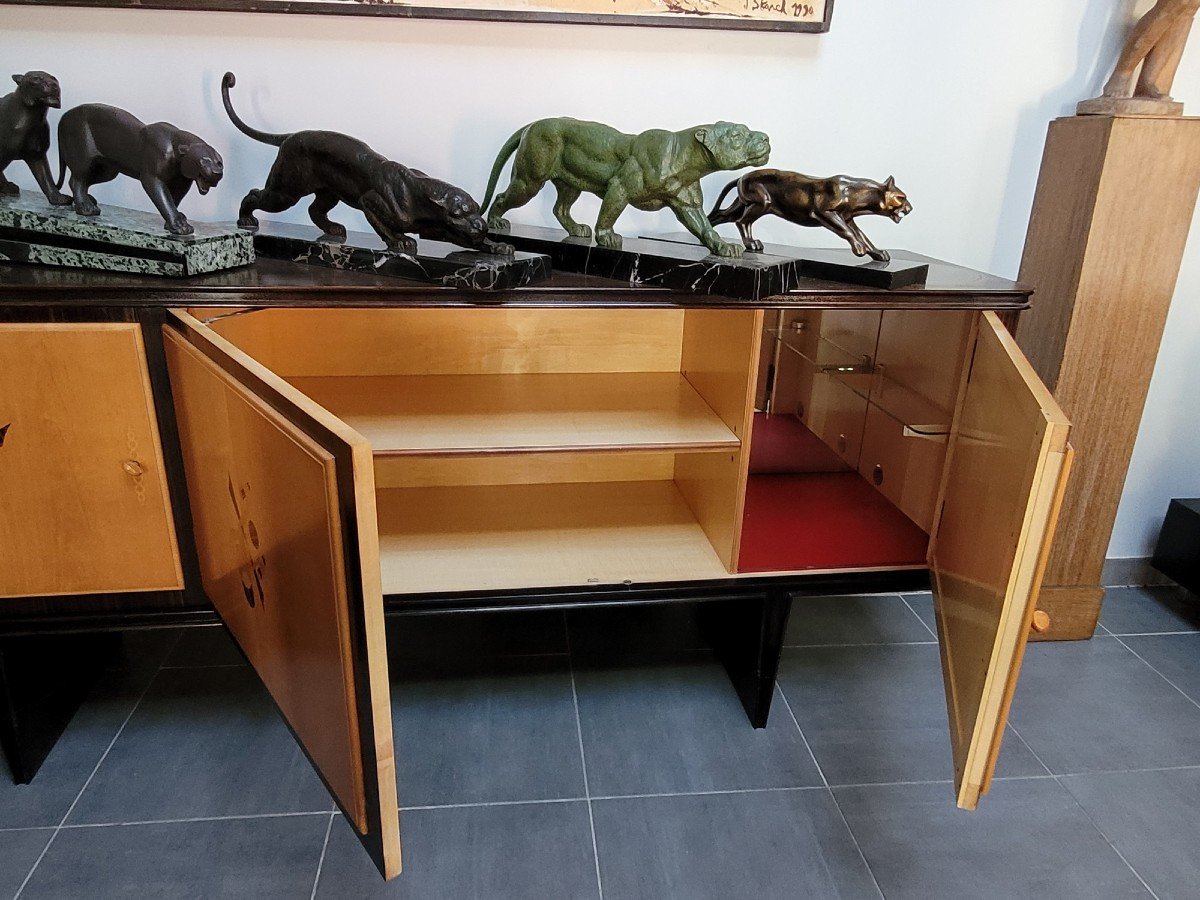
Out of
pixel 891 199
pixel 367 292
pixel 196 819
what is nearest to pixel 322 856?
pixel 196 819

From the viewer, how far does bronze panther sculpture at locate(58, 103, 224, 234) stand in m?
1.26


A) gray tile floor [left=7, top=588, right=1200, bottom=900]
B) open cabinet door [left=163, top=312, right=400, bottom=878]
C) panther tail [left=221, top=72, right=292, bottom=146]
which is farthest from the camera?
panther tail [left=221, top=72, right=292, bottom=146]

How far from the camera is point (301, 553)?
938mm

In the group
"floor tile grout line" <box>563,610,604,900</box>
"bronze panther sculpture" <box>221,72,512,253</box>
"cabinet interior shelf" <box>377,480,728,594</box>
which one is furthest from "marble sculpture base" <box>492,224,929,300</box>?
"floor tile grout line" <box>563,610,604,900</box>

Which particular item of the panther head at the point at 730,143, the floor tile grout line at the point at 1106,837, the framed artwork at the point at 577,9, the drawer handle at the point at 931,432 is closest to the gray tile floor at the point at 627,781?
the floor tile grout line at the point at 1106,837

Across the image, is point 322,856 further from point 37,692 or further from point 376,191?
point 376,191

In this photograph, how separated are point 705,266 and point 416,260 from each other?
1.50ft

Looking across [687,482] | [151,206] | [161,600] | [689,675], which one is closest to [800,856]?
[689,675]

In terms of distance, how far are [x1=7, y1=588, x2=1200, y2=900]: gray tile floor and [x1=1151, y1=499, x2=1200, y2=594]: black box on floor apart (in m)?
0.20

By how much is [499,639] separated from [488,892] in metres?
0.70

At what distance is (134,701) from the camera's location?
1.72 metres

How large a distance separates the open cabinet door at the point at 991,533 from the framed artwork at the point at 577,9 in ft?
2.45

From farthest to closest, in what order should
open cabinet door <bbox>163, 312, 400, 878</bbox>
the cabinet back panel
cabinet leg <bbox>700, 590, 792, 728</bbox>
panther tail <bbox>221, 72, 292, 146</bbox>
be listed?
the cabinet back panel → cabinet leg <bbox>700, 590, 792, 728</bbox> → panther tail <bbox>221, 72, 292, 146</bbox> → open cabinet door <bbox>163, 312, 400, 878</bbox>

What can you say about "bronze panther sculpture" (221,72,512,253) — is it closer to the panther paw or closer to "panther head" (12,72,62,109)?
the panther paw
